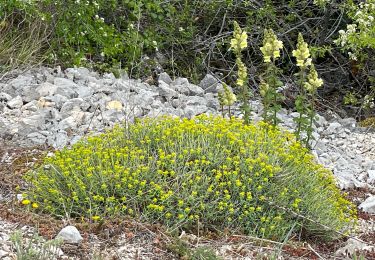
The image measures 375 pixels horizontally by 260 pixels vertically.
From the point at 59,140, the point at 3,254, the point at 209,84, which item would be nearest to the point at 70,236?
the point at 3,254

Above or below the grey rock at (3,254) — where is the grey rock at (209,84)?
below

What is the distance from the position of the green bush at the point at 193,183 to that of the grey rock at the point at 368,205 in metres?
0.46

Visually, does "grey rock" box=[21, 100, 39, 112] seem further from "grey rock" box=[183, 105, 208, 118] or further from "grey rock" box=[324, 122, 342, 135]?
"grey rock" box=[324, 122, 342, 135]

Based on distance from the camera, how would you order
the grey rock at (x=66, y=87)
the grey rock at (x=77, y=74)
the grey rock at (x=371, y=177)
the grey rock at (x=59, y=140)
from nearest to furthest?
the grey rock at (x=59, y=140), the grey rock at (x=371, y=177), the grey rock at (x=66, y=87), the grey rock at (x=77, y=74)

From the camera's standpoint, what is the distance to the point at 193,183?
169 inches

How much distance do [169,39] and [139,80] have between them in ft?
4.21

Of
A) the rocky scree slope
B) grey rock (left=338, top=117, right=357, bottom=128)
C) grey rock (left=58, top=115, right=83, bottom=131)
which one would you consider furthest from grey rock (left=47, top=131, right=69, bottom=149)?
grey rock (left=338, top=117, right=357, bottom=128)

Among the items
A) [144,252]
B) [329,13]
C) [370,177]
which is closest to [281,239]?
[144,252]

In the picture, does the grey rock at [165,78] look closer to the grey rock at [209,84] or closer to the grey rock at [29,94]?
the grey rock at [209,84]

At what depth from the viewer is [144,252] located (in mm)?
3840

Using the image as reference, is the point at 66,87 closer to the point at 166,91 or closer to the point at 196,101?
the point at 166,91

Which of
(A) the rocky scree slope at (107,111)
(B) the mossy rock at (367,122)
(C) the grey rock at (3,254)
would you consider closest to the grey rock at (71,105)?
(A) the rocky scree slope at (107,111)

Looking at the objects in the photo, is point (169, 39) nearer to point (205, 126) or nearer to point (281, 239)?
point (205, 126)

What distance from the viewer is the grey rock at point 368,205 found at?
207 inches
